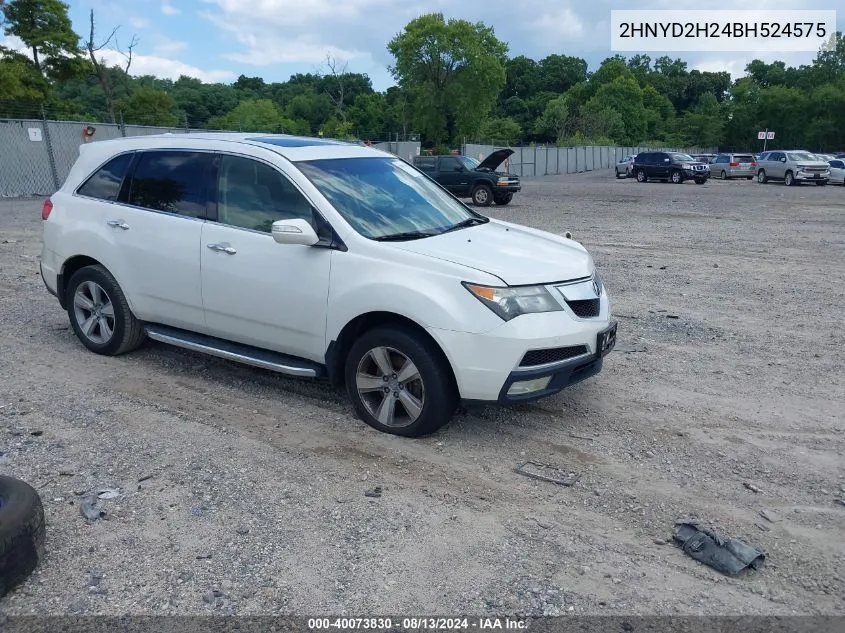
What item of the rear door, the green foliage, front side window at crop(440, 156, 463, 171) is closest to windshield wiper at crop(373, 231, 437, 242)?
the rear door

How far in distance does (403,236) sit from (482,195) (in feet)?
→ 58.9

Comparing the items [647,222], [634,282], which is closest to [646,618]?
[634,282]

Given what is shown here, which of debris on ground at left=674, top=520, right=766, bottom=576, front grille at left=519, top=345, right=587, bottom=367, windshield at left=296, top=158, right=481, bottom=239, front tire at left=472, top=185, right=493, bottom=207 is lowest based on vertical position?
debris on ground at left=674, top=520, right=766, bottom=576

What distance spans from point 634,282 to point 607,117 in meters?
82.6

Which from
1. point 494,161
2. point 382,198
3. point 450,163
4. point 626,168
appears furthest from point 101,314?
point 626,168

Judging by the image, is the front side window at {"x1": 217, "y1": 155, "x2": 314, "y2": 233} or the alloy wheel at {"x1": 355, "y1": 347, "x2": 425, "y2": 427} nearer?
the alloy wheel at {"x1": 355, "y1": 347, "x2": 425, "y2": 427}

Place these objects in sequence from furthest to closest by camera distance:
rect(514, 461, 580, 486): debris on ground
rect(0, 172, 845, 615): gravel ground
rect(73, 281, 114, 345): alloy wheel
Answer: rect(73, 281, 114, 345): alloy wheel, rect(514, 461, 580, 486): debris on ground, rect(0, 172, 845, 615): gravel ground

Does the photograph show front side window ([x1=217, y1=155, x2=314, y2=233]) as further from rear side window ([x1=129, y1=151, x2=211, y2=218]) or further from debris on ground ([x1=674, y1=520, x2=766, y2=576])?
debris on ground ([x1=674, y1=520, x2=766, y2=576])

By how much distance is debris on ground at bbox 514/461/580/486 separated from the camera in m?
4.09

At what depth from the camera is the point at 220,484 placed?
4016 mm

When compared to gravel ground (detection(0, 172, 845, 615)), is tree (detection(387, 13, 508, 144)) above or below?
above

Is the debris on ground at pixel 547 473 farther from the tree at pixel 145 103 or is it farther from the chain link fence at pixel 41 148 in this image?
the tree at pixel 145 103

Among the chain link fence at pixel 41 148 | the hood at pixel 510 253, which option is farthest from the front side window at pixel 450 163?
the hood at pixel 510 253

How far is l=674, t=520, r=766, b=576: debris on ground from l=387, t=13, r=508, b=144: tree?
67221mm
